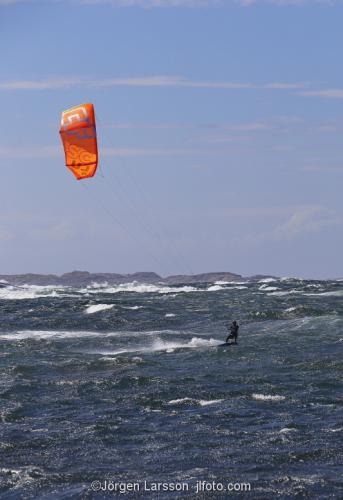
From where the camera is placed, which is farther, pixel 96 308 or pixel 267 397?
pixel 96 308

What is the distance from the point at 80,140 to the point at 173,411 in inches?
684

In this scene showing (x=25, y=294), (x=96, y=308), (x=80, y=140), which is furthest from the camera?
(x=25, y=294)

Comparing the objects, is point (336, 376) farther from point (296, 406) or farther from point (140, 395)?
point (140, 395)

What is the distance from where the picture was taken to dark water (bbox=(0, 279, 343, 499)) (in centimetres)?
2094

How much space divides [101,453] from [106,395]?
775cm

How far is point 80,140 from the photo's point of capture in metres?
41.3

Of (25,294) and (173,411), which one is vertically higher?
(25,294)

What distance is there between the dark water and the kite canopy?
9024mm

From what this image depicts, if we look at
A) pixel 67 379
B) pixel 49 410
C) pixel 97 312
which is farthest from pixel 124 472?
pixel 97 312

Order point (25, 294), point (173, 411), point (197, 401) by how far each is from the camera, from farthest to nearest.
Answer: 1. point (25, 294)
2. point (197, 401)
3. point (173, 411)

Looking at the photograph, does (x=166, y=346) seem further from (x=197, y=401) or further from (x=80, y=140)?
(x=197, y=401)

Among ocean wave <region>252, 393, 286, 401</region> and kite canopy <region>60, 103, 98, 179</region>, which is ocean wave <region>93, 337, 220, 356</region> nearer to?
kite canopy <region>60, 103, 98, 179</region>

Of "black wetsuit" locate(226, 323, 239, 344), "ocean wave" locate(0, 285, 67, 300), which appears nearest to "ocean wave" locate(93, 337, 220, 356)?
"black wetsuit" locate(226, 323, 239, 344)

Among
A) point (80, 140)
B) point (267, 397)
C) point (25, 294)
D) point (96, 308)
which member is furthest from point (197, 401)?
point (25, 294)
